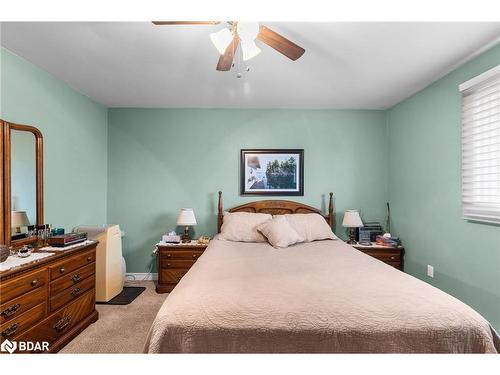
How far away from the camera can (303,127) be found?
3.98m

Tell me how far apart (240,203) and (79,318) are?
2.23m

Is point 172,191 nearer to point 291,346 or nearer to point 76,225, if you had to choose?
point 76,225

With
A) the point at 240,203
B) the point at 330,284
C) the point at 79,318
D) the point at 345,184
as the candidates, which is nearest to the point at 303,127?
the point at 345,184

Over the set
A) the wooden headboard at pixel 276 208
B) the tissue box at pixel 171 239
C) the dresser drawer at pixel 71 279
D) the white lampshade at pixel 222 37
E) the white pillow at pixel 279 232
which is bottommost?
the dresser drawer at pixel 71 279

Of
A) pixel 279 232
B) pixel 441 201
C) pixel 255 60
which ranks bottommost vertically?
pixel 279 232

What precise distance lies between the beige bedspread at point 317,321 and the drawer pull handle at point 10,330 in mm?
1048

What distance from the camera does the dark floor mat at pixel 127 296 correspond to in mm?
3131

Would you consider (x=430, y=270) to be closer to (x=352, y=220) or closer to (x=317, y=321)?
(x=352, y=220)

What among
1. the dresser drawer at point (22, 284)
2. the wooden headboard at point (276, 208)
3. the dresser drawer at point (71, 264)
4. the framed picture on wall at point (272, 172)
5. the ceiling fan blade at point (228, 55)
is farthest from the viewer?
the framed picture on wall at point (272, 172)

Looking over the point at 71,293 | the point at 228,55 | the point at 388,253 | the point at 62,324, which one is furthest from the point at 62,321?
the point at 388,253

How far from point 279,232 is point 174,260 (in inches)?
56.0

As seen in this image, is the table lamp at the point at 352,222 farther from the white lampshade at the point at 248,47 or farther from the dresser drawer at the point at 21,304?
the dresser drawer at the point at 21,304

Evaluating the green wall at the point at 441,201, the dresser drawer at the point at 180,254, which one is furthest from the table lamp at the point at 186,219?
the green wall at the point at 441,201

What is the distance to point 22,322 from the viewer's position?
182 centimetres
